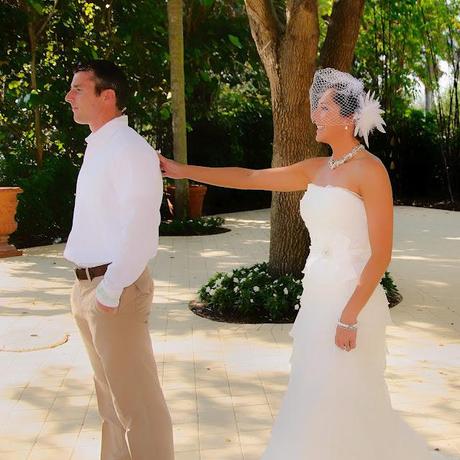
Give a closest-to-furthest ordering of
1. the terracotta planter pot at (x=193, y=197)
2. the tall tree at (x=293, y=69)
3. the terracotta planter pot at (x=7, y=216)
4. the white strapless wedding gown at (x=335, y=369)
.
Answer: the white strapless wedding gown at (x=335, y=369)
the tall tree at (x=293, y=69)
the terracotta planter pot at (x=7, y=216)
the terracotta planter pot at (x=193, y=197)

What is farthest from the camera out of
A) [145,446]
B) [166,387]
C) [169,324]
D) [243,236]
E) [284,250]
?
[243,236]

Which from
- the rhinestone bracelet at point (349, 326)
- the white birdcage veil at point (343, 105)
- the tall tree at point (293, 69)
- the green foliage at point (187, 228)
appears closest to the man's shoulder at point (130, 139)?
the white birdcage veil at point (343, 105)

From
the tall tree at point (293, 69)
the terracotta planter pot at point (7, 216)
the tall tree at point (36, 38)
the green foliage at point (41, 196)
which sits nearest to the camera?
the tall tree at point (293, 69)

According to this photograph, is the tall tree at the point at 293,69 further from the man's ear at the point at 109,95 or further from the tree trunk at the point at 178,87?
the tree trunk at the point at 178,87

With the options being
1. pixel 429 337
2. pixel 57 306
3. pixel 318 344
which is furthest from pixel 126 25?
pixel 318 344

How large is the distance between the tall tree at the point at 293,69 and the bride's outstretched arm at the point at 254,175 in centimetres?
369

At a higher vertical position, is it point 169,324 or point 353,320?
point 353,320

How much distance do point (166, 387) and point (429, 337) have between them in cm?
252

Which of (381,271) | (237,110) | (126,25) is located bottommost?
(381,271)

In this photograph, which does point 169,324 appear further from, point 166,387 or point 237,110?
point 237,110

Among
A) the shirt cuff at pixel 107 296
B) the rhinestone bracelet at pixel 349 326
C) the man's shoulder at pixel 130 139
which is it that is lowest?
the rhinestone bracelet at pixel 349 326

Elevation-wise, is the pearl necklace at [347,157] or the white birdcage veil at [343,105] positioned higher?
the white birdcage veil at [343,105]

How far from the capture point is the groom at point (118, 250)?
278cm

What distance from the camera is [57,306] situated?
24.6 feet
